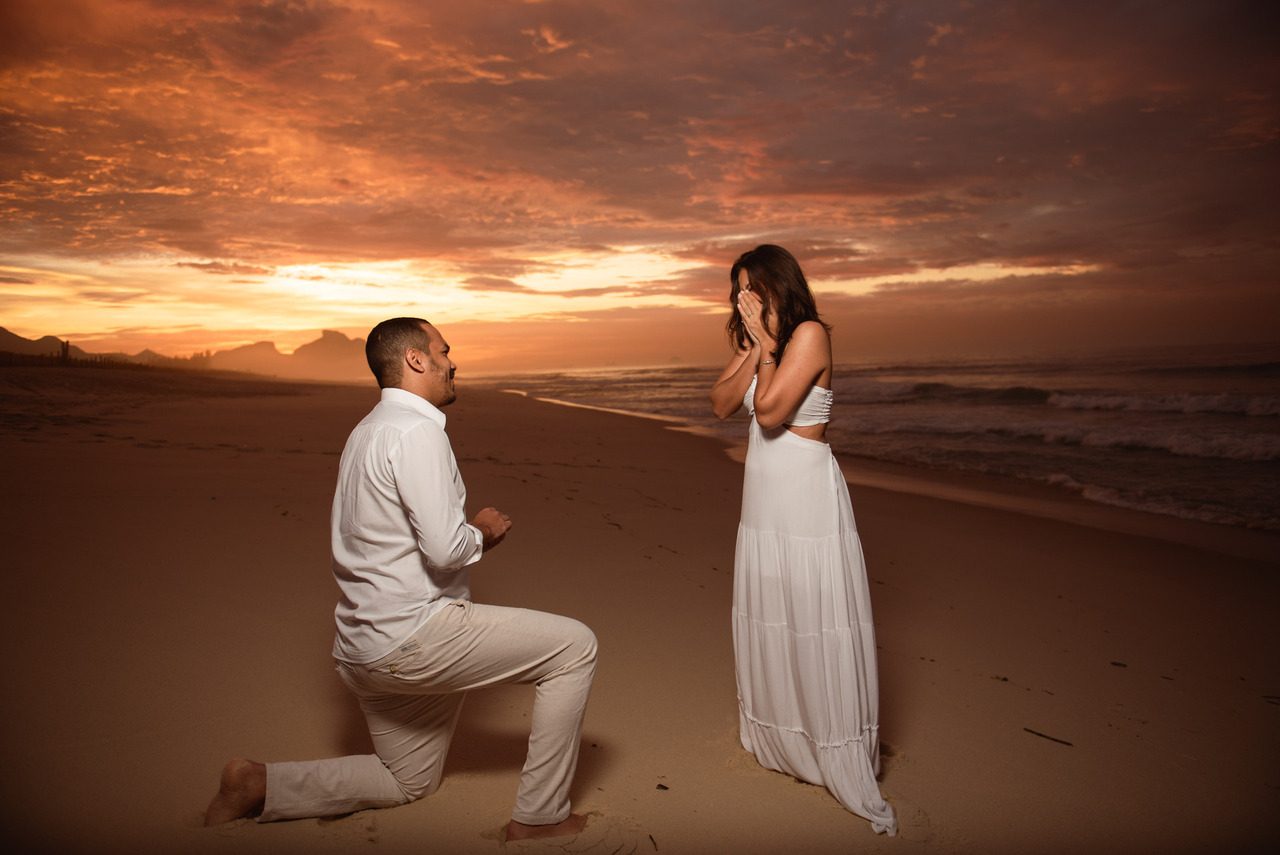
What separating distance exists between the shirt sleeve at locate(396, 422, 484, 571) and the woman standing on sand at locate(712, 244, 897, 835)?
48.3 inches

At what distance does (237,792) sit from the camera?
2.28m

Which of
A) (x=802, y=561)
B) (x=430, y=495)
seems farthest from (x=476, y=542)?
(x=802, y=561)

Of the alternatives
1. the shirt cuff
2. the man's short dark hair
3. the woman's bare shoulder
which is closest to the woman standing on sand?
the woman's bare shoulder

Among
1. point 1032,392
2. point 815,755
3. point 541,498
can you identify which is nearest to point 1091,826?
point 815,755

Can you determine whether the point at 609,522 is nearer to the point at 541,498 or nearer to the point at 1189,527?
the point at 541,498

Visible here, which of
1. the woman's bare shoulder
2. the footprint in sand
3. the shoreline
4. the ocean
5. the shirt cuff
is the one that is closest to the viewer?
the shirt cuff

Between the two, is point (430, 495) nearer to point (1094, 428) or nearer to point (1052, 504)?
point (1052, 504)

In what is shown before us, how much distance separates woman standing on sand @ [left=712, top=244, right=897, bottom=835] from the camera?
8.87ft

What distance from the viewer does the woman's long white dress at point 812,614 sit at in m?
2.74

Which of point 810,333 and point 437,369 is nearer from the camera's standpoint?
point 437,369

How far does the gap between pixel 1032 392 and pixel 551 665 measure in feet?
89.6

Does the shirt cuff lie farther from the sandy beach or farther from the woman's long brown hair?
the woman's long brown hair

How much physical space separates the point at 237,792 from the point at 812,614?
2.13 meters

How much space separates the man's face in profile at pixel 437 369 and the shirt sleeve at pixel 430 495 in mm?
242
